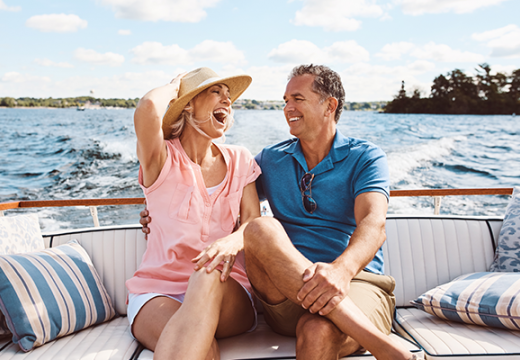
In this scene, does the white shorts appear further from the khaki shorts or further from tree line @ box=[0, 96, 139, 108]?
tree line @ box=[0, 96, 139, 108]

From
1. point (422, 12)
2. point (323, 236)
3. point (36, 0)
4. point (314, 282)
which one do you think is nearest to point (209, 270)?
point (314, 282)

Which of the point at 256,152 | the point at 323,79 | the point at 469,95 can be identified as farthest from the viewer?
the point at 469,95

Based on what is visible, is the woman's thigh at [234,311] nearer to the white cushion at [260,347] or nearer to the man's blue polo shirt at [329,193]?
the white cushion at [260,347]

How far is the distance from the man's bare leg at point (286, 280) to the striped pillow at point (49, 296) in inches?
32.0

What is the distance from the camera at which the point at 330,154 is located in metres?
1.74

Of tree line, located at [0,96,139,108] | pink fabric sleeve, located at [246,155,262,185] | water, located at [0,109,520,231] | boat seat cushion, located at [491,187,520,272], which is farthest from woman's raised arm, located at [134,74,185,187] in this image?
tree line, located at [0,96,139,108]

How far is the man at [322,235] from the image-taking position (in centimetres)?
117

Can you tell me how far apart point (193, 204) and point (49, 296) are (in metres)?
0.72

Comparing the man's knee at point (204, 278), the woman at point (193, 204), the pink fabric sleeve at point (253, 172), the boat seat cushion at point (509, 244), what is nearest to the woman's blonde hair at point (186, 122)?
the woman at point (193, 204)

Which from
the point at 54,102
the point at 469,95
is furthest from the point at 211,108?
the point at 54,102

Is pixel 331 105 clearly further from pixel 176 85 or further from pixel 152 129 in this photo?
pixel 152 129

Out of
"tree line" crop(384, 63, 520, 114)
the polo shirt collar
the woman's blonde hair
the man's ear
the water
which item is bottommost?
the water

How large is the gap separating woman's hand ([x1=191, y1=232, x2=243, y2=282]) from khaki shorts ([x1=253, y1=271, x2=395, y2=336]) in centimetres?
21

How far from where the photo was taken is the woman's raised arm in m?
1.40
